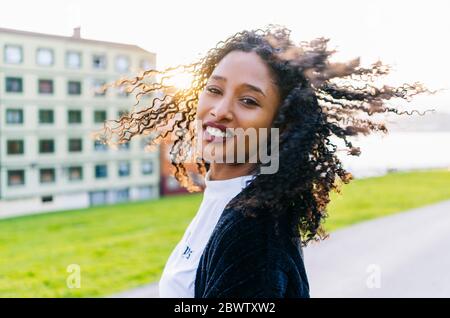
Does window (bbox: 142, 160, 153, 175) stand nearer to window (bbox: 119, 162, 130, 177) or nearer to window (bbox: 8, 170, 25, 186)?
window (bbox: 119, 162, 130, 177)

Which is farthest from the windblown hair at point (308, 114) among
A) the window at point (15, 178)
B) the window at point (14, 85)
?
the window at point (15, 178)

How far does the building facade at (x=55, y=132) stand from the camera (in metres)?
7.69

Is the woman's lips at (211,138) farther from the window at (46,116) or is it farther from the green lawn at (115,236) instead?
the window at (46,116)

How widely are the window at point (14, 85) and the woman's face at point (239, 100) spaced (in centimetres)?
702

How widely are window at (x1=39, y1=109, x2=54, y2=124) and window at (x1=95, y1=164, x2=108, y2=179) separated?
179cm

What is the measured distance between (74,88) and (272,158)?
7.96 m

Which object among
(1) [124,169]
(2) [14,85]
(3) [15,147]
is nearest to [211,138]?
(2) [14,85]

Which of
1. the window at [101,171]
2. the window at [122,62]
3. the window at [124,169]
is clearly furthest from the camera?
the window at [124,169]

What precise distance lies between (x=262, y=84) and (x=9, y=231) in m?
5.56

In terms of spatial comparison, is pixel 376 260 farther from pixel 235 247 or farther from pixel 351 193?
pixel 351 193

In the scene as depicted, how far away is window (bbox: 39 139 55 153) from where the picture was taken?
9.08m

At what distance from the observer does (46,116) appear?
895 cm

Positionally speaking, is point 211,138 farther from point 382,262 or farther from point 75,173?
point 75,173

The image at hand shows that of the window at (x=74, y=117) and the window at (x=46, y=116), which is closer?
the window at (x=46, y=116)
